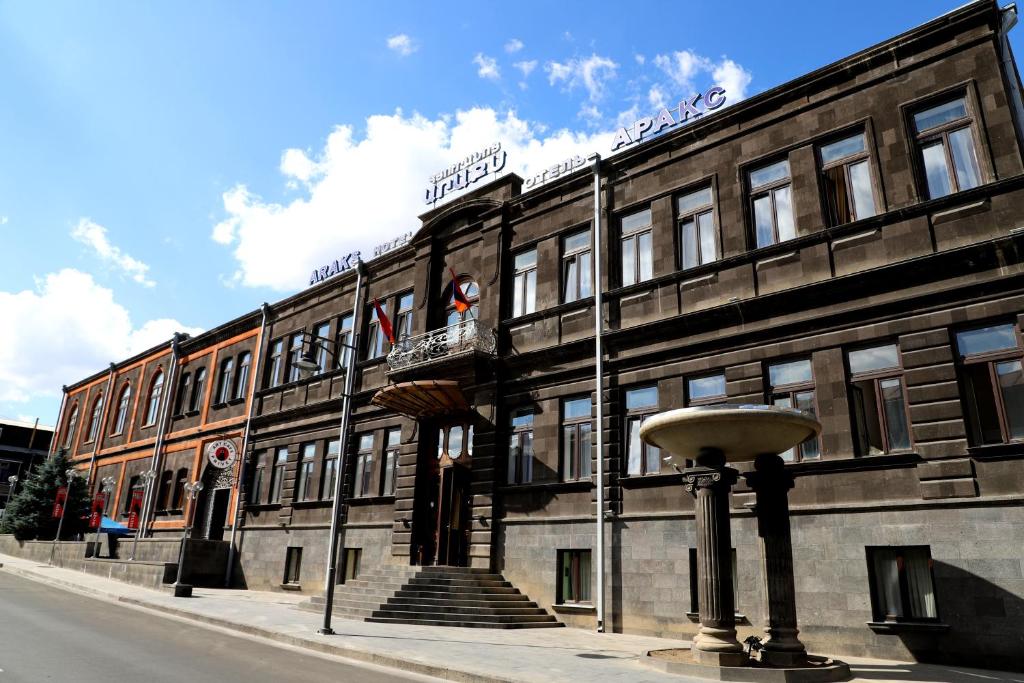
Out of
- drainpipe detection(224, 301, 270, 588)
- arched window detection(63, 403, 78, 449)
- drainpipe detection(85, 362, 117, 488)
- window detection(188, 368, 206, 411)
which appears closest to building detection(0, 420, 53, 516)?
arched window detection(63, 403, 78, 449)

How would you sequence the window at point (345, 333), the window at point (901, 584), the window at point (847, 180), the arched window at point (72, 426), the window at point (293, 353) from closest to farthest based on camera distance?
the window at point (901, 584), the window at point (847, 180), the window at point (345, 333), the window at point (293, 353), the arched window at point (72, 426)

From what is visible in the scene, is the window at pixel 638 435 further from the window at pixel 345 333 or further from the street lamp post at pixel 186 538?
the street lamp post at pixel 186 538

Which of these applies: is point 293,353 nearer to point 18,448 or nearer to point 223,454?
point 223,454

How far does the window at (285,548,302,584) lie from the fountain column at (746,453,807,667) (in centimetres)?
1931

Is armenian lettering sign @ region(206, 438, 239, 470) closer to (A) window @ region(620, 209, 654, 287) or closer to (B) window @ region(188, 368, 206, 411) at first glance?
(B) window @ region(188, 368, 206, 411)

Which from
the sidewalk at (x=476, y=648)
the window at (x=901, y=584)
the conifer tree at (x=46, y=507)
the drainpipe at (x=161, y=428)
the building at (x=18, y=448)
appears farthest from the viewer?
the building at (x=18, y=448)

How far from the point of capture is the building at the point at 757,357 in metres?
12.9

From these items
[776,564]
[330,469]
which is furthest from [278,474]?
[776,564]

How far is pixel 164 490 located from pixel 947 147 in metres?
35.8

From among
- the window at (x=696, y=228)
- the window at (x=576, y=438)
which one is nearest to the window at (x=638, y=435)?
the window at (x=576, y=438)

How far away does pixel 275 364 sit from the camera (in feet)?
104

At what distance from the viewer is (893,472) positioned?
13391 mm

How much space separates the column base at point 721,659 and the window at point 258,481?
22.7 metres

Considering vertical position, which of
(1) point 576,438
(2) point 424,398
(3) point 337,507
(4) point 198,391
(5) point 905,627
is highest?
(4) point 198,391
